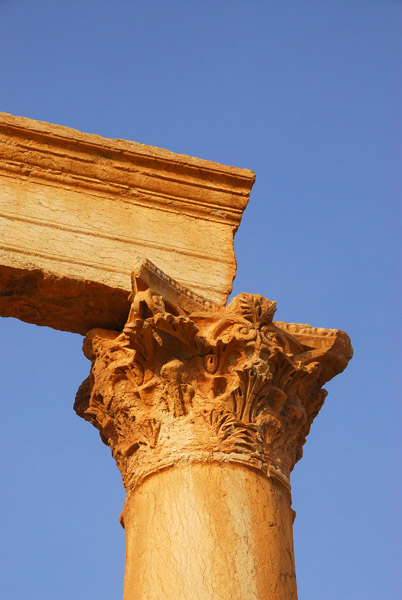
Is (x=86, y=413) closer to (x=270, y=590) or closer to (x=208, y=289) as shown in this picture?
(x=208, y=289)

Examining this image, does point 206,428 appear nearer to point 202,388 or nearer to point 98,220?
point 202,388

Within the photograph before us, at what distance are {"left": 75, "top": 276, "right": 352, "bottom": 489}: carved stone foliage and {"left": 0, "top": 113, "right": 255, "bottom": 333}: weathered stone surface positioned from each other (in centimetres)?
77

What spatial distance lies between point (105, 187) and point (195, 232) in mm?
1107

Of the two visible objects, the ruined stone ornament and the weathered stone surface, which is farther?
the weathered stone surface

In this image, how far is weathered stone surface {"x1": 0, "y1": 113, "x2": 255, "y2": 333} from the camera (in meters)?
10.2

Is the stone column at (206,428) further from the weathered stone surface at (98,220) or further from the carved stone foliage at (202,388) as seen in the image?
the weathered stone surface at (98,220)

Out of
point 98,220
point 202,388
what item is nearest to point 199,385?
point 202,388

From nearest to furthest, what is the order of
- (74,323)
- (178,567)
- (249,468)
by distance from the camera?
(178,567) → (249,468) → (74,323)

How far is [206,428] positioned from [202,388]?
16.8 inches

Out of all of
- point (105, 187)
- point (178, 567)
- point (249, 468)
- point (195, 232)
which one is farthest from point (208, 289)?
point (178, 567)

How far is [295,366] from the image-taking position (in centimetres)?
977

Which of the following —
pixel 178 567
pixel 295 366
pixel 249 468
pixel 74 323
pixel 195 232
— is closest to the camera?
pixel 178 567

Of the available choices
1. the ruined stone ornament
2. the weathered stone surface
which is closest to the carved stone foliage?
the ruined stone ornament

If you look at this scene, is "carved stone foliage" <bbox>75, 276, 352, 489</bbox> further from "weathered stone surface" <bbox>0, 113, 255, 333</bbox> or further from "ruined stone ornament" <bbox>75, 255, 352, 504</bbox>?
"weathered stone surface" <bbox>0, 113, 255, 333</bbox>
